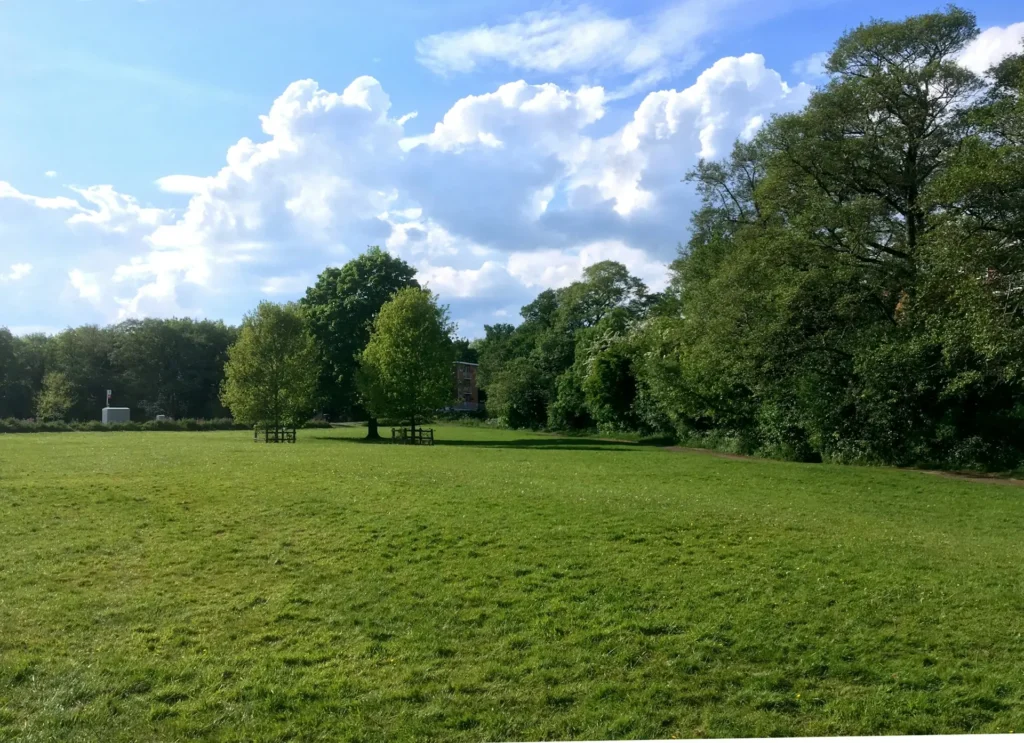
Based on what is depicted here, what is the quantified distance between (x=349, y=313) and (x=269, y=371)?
914 centimetres

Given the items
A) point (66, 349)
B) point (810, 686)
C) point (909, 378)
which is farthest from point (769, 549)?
point (66, 349)

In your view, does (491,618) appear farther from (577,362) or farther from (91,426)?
(91,426)

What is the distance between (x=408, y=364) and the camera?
4641 centimetres

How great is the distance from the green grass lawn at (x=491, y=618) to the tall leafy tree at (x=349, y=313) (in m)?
39.0

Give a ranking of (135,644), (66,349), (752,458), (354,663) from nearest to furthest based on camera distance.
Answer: (354,663), (135,644), (752,458), (66,349)

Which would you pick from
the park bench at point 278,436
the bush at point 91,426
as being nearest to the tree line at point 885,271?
the park bench at point 278,436

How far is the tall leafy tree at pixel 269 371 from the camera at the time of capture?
48312 millimetres

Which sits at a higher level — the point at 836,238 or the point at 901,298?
the point at 836,238

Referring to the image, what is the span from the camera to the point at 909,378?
28.3 meters

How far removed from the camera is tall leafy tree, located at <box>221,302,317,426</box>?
48312mm

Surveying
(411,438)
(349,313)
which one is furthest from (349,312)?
(411,438)

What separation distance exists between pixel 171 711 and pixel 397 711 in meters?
1.97

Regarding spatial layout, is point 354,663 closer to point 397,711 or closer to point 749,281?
point 397,711

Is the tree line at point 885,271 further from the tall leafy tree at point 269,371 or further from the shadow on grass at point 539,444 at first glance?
the tall leafy tree at point 269,371
